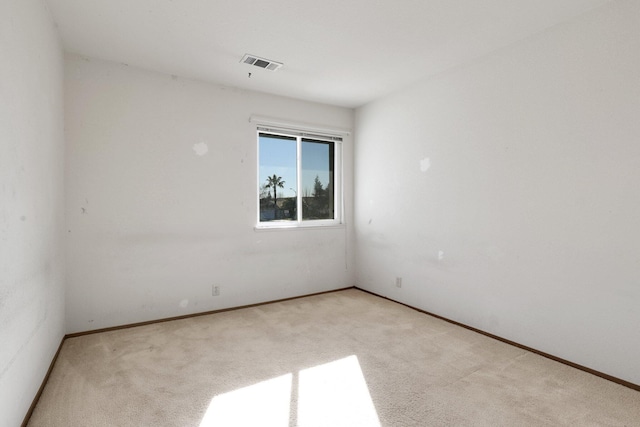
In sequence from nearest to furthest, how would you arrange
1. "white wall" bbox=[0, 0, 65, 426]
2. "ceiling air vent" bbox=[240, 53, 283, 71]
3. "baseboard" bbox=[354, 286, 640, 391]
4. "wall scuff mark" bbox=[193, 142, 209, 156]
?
"white wall" bbox=[0, 0, 65, 426] → "baseboard" bbox=[354, 286, 640, 391] → "ceiling air vent" bbox=[240, 53, 283, 71] → "wall scuff mark" bbox=[193, 142, 209, 156]

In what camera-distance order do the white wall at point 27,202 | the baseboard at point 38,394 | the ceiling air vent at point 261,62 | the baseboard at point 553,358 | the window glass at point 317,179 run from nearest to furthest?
the white wall at point 27,202 → the baseboard at point 38,394 → the baseboard at point 553,358 → the ceiling air vent at point 261,62 → the window glass at point 317,179

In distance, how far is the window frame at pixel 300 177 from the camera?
3975mm

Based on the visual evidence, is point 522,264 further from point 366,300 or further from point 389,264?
point 366,300

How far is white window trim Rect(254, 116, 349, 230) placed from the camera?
3949mm

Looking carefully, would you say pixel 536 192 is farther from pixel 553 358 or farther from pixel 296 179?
pixel 296 179

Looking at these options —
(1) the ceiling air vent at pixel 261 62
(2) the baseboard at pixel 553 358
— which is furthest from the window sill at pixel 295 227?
(1) the ceiling air vent at pixel 261 62

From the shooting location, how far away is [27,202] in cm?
185

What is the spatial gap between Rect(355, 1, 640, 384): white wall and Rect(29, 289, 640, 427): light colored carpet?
1.16 feet

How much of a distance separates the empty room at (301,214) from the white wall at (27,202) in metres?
0.02

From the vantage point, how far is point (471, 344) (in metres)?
Result: 2.80

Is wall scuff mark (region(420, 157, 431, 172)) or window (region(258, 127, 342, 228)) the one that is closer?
wall scuff mark (region(420, 157, 431, 172))

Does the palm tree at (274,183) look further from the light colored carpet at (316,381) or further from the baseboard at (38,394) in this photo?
the baseboard at (38,394)

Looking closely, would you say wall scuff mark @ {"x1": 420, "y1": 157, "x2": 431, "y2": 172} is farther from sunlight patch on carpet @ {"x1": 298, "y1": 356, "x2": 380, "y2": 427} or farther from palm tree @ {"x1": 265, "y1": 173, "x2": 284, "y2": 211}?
sunlight patch on carpet @ {"x1": 298, "y1": 356, "x2": 380, "y2": 427}

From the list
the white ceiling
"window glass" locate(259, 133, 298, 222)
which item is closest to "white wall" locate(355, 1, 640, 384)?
the white ceiling
